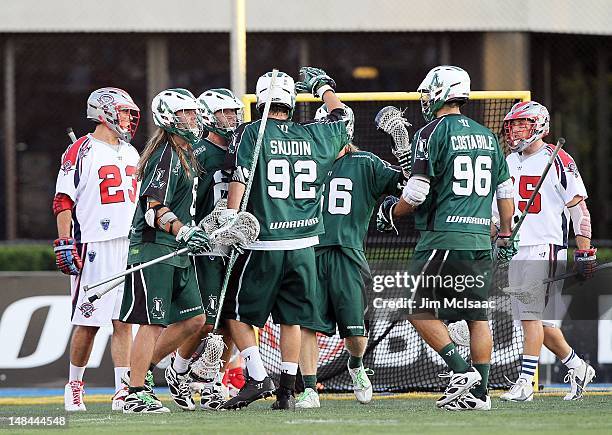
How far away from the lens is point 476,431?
23.2 ft

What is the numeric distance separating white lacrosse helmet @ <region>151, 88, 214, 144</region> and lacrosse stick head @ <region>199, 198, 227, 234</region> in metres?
0.46

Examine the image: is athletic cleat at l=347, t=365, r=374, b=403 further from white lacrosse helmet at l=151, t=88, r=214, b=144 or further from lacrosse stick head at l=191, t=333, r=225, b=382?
white lacrosse helmet at l=151, t=88, r=214, b=144

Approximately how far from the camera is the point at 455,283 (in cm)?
848

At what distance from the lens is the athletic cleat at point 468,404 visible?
846cm

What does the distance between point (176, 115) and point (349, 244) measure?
148cm

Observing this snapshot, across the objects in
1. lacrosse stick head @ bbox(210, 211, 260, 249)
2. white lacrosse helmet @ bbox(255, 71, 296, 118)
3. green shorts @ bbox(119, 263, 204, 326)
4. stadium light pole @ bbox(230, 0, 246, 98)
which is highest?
stadium light pole @ bbox(230, 0, 246, 98)

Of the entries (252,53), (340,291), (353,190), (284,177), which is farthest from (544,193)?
(252,53)

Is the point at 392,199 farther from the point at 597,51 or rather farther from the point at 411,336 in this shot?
the point at 597,51

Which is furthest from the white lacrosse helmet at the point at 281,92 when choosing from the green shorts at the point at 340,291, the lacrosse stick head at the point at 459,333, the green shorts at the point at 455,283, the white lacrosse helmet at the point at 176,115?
the lacrosse stick head at the point at 459,333

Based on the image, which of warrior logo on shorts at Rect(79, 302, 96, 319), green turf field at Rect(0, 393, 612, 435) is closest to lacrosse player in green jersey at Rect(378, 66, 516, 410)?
green turf field at Rect(0, 393, 612, 435)

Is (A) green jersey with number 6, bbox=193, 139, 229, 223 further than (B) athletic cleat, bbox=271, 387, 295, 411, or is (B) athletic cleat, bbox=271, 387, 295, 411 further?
(A) green jersey with number 6, bbox=193, 139, 229, 223

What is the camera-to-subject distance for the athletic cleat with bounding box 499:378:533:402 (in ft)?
31.5

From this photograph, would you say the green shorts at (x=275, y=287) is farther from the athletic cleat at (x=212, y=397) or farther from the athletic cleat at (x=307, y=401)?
the athletic cleat at (x=212, y=397)

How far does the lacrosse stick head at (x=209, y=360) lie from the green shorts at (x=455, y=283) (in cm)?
128
